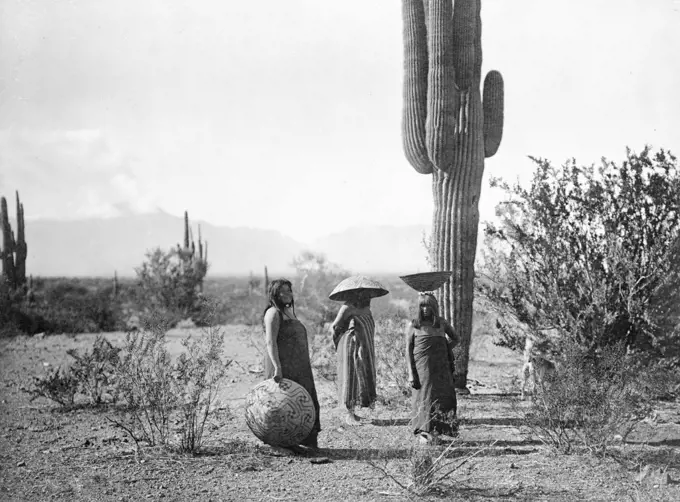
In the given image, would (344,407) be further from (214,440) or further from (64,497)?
A: (64,497)

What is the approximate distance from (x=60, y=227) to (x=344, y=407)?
200 m

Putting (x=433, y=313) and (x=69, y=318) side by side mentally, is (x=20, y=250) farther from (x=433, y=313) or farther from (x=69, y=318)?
(x=433, y=313)

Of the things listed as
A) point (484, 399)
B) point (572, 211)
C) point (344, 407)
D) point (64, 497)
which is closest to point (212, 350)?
point (64, 497)

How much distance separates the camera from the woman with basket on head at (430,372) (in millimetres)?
7075

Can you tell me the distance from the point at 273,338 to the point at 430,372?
1.67m

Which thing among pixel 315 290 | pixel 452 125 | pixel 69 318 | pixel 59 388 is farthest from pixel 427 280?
pixel 69 318

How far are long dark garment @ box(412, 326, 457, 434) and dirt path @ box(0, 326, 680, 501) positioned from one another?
0.31 metres

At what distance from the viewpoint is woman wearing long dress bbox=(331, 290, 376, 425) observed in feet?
27.8

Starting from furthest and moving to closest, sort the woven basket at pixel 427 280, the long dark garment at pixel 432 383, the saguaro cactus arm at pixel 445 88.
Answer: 1. the saguaro cactus arm at pixel 445 88
2. the woven basket at pixel 427 280
3. the long dark garment at pixel 432 383

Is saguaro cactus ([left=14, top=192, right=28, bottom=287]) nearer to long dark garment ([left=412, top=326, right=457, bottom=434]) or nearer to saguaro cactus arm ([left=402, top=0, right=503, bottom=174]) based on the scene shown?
saguaro cactus arm ([left=402, top=0, right=503, bottom=174])

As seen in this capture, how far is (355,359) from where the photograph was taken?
8.51 m

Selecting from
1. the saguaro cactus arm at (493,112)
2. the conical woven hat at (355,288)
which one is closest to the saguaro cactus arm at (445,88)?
the saguaro cactus arm at (493,112)

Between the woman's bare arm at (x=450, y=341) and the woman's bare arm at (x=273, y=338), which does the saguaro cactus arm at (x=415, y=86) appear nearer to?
the woman's bare arm at (x=450, y=341)

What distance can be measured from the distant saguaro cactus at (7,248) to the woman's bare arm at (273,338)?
1689 cm
